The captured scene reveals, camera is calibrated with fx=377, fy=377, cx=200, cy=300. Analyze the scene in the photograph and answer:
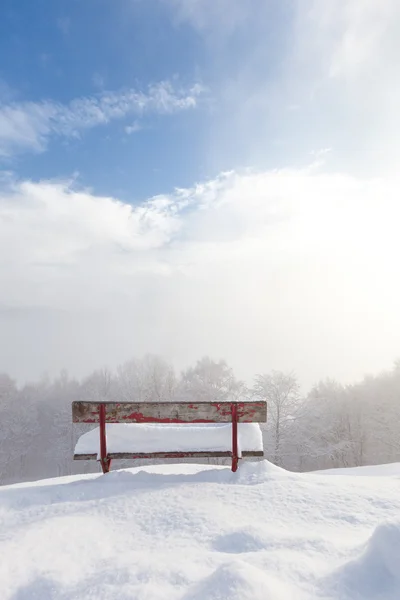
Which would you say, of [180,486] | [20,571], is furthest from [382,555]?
[180,486]

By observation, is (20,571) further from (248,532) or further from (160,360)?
(160,360)

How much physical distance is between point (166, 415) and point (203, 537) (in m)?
2.92

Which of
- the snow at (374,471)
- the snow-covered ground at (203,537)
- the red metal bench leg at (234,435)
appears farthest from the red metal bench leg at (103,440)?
the snow at (374,471)

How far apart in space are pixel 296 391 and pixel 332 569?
3238 cm

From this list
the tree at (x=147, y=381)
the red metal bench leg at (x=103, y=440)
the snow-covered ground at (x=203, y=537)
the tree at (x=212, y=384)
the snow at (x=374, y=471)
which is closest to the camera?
the snow-covered ground at (x=203, y=537)

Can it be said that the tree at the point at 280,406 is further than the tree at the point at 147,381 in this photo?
No

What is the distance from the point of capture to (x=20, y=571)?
3.19 meters

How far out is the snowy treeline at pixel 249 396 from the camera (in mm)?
33500

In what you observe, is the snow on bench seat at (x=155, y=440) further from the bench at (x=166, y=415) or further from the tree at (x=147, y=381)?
the tree at (x=147, y=381)

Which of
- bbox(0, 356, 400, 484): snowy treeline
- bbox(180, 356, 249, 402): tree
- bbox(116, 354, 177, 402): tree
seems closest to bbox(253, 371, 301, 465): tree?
bbox(0, 356, 400, 484): snowy treeline

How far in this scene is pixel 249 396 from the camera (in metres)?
36.0

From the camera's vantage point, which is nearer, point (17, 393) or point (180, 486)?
point (180, 486)

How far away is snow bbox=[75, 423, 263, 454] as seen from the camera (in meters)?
6.57

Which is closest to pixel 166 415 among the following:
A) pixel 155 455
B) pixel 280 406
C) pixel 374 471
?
pixel 155 455
